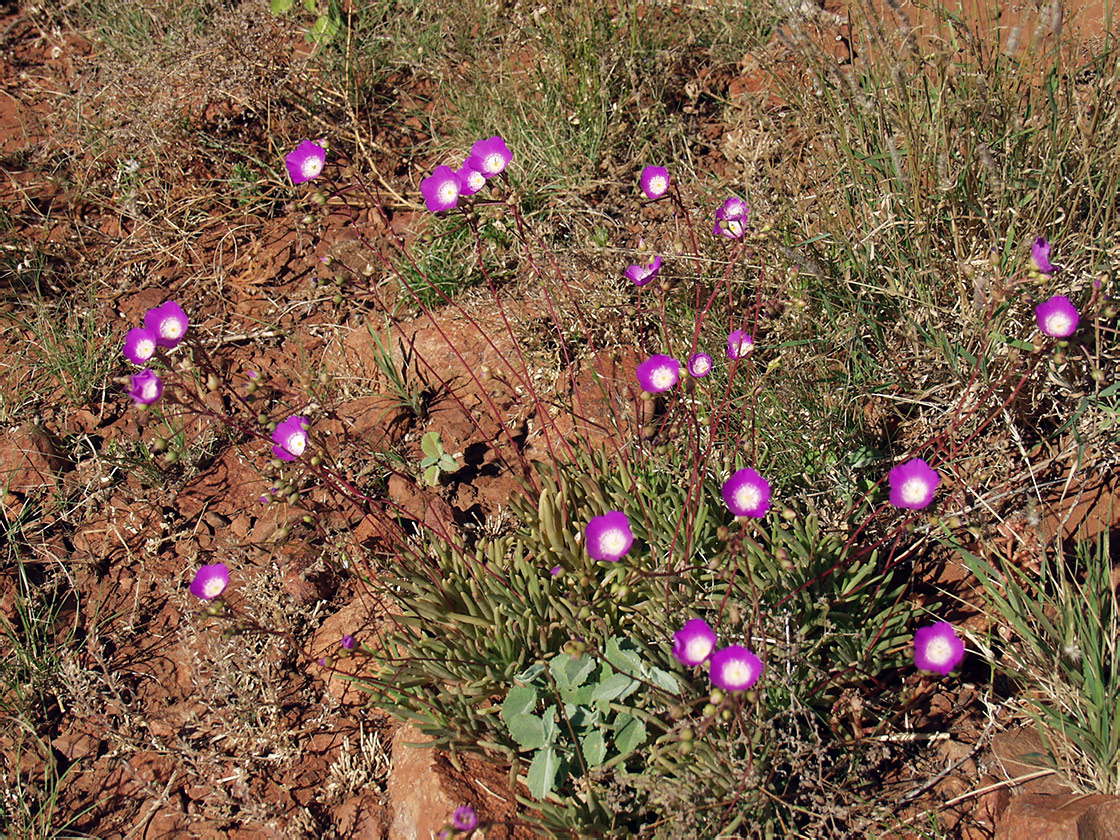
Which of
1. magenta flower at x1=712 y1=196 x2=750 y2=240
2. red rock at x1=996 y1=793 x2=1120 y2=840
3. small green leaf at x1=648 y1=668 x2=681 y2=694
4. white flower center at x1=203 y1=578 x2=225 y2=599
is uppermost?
magenta flower at x1=712 y1=196 x2=750 y2=240

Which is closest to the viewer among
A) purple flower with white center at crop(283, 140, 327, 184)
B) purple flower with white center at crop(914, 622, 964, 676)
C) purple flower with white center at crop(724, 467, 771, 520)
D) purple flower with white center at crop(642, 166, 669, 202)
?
purple flower with white center at crop(914, 622, 964, 676)

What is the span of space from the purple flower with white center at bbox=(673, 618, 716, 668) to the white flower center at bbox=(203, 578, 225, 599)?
154 centimetres

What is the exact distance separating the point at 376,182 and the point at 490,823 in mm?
3300

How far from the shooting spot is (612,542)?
2146 millimetres

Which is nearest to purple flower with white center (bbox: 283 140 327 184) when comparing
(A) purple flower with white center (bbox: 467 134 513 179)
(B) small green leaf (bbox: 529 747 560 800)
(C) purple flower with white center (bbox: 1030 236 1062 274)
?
(A) purple flower with white center (bbox: 467 134 513 179)

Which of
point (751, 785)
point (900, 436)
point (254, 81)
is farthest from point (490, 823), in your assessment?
point (254, 81)

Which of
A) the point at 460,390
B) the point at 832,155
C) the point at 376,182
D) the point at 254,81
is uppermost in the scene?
the point at 832,155

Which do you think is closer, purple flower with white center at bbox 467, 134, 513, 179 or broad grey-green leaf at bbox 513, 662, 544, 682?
broad grey-green leaf at bbox 513, 662, 544, 682

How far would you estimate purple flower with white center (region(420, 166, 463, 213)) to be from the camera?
2.94 meters

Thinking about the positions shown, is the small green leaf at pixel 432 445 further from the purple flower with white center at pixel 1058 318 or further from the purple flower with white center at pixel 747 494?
the purple flower with white center at pixel 1058 318

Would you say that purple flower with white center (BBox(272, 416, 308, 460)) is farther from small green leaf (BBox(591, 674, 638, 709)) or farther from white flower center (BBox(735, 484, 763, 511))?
white flower center (BBox(735, 484, 763, 511))

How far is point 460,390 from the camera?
354cm

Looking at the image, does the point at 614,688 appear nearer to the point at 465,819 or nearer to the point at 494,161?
the point at 465,819

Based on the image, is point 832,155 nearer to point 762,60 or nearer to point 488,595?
point 762,60
